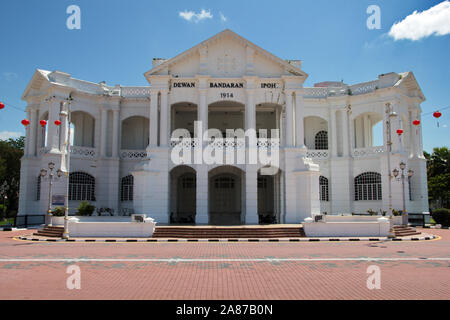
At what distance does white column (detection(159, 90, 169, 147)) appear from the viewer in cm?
2661

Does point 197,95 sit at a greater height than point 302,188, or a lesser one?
greater

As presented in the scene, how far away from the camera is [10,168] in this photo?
152 ft

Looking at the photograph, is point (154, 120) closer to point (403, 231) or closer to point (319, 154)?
point (319, 154)

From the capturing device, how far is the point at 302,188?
2606 cm

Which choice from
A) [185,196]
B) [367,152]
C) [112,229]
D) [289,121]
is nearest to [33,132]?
[185,196]

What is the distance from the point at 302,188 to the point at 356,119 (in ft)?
38.2

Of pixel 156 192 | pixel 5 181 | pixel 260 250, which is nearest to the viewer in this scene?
pixel 260 250

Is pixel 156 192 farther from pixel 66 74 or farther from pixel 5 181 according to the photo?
pixel 5 181

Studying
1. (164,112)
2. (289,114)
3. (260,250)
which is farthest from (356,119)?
(260,250)

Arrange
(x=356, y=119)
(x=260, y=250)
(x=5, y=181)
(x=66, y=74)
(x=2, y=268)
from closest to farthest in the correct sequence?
1. (x=2, y=268)
2. (x=260, y=250)
3. (x=66, y=74)
4. (x=356, y=119)
5. (x=5, y=181)

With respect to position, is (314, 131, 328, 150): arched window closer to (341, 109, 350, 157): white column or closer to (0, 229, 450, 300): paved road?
(341, 109, 350, 157): white column

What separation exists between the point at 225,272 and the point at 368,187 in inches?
930

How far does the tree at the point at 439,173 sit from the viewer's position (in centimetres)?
4312

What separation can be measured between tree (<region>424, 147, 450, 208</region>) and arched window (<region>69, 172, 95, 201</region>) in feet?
120
